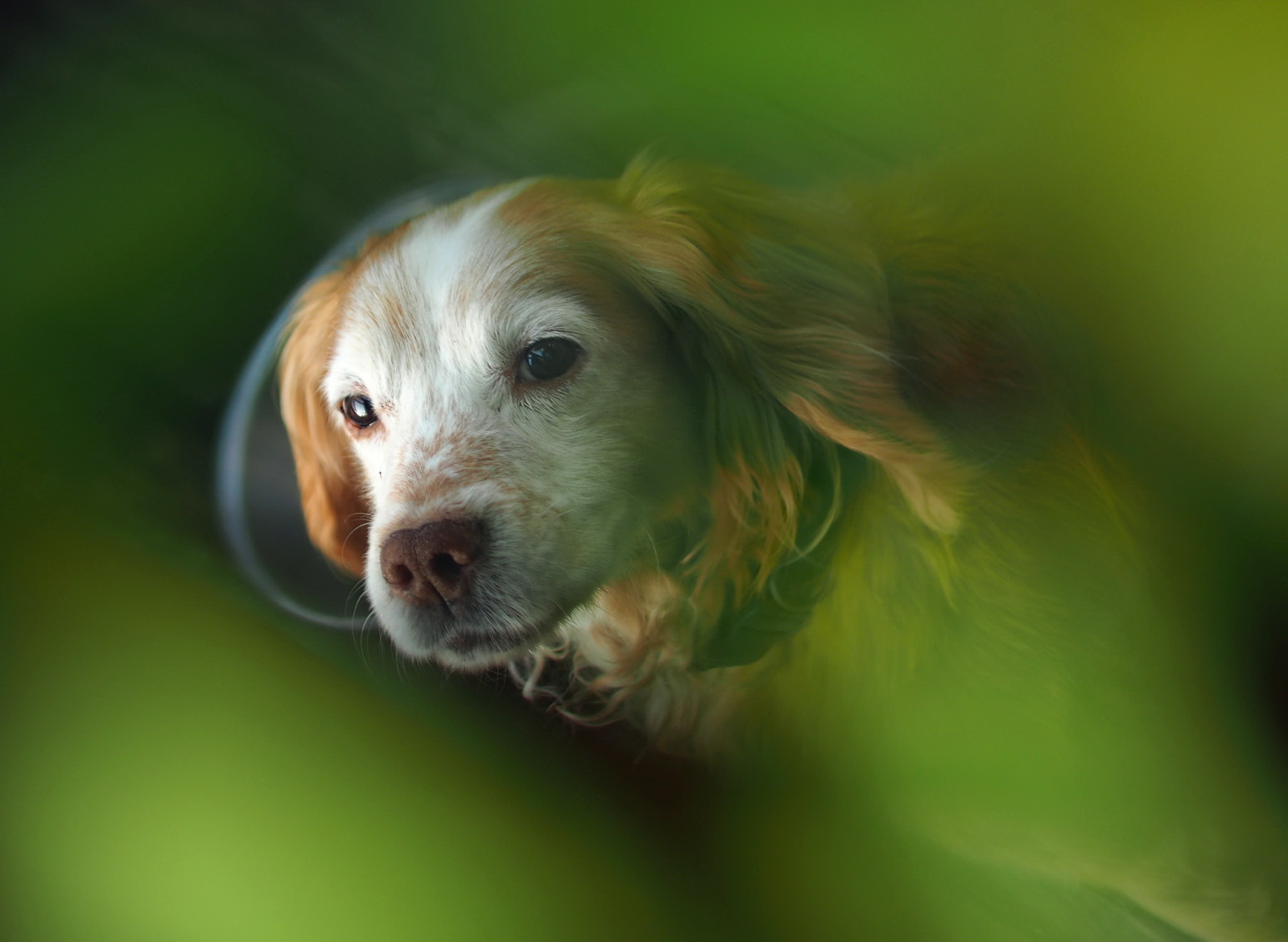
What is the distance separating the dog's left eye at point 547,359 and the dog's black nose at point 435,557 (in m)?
0.08

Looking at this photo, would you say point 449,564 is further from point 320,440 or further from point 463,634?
point 320,440

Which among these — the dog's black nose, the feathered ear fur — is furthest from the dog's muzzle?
the feathered ear fur

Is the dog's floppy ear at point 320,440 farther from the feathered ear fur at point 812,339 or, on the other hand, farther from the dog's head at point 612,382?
the feathered ear fur at point 812,339

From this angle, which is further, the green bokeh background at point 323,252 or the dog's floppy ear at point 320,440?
the dog's floppy ear at point 320,440

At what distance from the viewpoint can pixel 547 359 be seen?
0.43 metres

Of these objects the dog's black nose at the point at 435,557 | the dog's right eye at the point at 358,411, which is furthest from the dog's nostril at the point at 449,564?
the dog's right eye at the point at 358,411

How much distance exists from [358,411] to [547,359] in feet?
0.39

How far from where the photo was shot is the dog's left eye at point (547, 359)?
1.38 feet

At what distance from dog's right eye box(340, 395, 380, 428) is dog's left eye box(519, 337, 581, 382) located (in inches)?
3.6

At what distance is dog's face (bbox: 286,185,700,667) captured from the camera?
40 cm

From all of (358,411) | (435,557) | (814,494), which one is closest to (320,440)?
(358,411)

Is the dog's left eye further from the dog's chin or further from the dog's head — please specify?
the dog's chin

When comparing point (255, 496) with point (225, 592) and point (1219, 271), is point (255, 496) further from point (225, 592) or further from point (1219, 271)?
point (1219, 271)

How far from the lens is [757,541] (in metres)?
0.47
